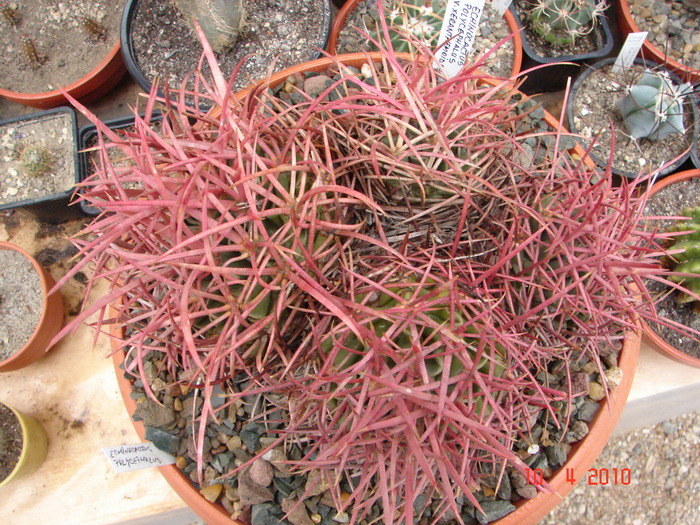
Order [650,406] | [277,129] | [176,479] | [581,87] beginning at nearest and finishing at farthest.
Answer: [277,129] < [176,479] < [650,406] < [581,87]

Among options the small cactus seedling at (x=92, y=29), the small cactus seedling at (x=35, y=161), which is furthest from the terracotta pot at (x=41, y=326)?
the small cactus seedling at (x=92, y=29)

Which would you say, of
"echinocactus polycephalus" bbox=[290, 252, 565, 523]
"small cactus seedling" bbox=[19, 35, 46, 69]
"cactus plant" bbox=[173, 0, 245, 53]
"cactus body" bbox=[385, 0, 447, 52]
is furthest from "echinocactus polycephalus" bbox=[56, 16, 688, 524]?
"small cactus seedling" bbox=[19, 35, 46, 69]

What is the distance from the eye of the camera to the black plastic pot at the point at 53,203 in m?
1.12

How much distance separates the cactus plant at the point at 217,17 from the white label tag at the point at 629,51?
2.82ft

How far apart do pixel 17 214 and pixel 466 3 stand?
3.64 feet

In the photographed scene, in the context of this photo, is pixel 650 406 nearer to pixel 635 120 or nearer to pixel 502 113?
pixel 635 120

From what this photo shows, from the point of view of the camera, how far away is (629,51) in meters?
1.19

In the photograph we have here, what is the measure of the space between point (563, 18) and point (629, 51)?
171 millimetres

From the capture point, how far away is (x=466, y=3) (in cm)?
78

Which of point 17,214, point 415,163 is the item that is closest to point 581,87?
point 415,163

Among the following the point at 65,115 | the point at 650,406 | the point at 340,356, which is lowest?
the point at 650,406
